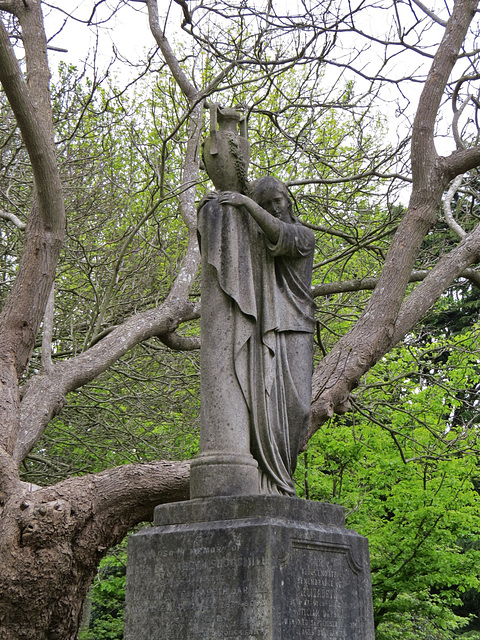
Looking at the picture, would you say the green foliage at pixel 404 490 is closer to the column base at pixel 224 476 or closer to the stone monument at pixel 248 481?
the stone monument at pixel 248 481

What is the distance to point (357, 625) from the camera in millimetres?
4875

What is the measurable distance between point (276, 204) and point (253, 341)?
106 cm

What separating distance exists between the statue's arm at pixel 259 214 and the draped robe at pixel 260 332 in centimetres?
5

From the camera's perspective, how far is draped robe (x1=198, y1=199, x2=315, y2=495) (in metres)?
5.21

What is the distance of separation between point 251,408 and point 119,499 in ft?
7.41

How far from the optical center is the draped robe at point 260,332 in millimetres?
5207

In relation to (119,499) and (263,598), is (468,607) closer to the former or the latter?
(119,499)

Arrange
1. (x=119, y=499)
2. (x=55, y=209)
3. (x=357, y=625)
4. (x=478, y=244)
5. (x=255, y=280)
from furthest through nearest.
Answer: (x=478, y=244) → (x=55, y=209) → (x=119, y=499) → (x=255, y=280) → (x=357, y=625)

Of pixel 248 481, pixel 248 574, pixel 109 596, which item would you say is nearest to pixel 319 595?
pixel 248 574

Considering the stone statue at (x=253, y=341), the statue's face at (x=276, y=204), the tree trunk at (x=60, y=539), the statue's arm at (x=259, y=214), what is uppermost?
the statue's face at (x=276, y=204)

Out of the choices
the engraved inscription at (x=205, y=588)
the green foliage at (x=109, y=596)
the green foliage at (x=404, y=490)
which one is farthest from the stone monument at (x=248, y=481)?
the green foliage at (x=109, y=596)

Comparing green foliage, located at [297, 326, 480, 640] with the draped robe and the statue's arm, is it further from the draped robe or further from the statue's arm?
the statue's arm

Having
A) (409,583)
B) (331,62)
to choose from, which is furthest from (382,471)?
(331,62)

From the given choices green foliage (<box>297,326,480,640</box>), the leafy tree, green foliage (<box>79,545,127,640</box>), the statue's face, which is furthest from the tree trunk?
green foliage (<box>79,545,127,640</box>)
